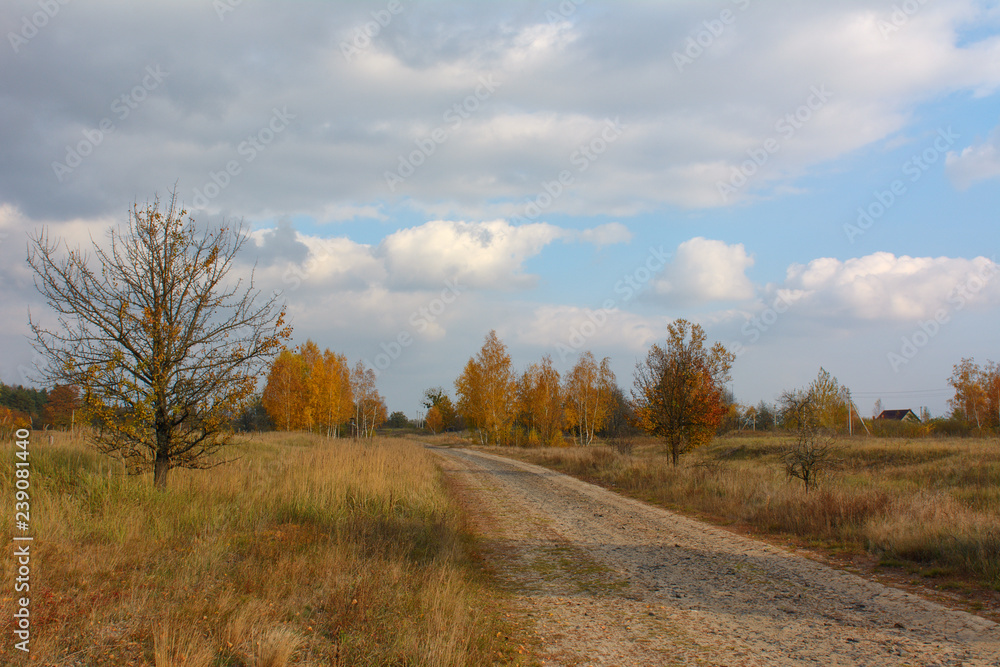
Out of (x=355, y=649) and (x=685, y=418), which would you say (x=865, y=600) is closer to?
(x=355, y=649)

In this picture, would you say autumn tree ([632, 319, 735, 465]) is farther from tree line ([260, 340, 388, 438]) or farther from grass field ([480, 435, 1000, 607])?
tree line ([260, 340, 388, 438])

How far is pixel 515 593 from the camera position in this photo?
678 cm

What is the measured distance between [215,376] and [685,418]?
17.6 meters

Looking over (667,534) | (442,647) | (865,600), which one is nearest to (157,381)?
(442,647)

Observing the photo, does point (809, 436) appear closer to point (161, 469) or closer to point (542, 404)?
point (161, 469)

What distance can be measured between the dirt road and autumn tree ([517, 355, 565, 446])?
136 feet

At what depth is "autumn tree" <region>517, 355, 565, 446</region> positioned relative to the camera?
171 feet

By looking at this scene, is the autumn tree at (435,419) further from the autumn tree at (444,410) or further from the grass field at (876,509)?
the grass field at (876,509)

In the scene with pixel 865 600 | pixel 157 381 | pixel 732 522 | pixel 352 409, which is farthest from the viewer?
pixel 352 409

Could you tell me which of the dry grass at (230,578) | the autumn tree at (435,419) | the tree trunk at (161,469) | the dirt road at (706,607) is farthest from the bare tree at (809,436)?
the autumn tree at (435,419)

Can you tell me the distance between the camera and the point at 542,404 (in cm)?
5206

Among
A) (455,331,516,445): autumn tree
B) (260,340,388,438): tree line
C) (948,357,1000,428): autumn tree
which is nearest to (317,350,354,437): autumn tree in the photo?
(260,340,388,438): tree line

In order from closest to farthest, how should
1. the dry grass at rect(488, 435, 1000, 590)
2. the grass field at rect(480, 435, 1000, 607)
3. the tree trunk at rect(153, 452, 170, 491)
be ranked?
the grass field at rect(480, 435, 1000, 607) → the dry grass at rect(488, 435, 1000, 590) → the tree trunk at rect(153, 452, 170, 491)

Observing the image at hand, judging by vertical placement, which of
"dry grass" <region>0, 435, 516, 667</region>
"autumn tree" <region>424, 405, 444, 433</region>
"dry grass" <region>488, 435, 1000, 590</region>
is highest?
"dry grass" <region>0, 435, 516, 667</region>
